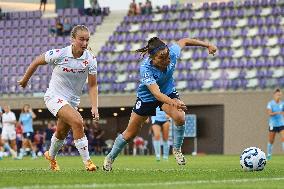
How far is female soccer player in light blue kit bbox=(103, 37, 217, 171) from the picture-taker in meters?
12.3

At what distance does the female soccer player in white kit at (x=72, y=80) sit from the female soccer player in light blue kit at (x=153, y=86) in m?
0.63

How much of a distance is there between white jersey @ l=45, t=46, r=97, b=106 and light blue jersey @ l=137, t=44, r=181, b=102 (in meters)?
0.78

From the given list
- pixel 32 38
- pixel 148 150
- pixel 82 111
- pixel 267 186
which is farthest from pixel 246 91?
pixel 267 186

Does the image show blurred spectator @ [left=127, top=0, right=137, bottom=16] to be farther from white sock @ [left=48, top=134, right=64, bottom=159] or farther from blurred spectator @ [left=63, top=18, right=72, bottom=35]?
white sock @ [left=48, top=134, right=64, bottom=159]

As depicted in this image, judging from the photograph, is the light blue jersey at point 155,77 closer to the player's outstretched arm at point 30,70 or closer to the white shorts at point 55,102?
the white shorts at point 55,102

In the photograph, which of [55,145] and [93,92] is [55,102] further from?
[55,145]

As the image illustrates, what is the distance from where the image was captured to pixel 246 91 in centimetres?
3350

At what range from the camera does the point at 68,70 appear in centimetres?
1248

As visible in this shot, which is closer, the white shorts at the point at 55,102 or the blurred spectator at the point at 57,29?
the white shorts at the point at 55,102

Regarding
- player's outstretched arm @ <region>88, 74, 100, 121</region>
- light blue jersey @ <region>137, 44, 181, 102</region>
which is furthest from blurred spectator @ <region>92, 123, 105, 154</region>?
player's outstretched arm @ <region>88, 74, 100, 121</region>

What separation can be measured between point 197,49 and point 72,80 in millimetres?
24408

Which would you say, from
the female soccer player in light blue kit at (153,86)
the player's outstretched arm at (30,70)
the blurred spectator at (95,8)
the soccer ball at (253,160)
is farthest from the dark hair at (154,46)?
the blurred spectator at (95,8)

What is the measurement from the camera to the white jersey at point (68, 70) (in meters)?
12.5

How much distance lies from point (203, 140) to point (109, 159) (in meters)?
22.7
